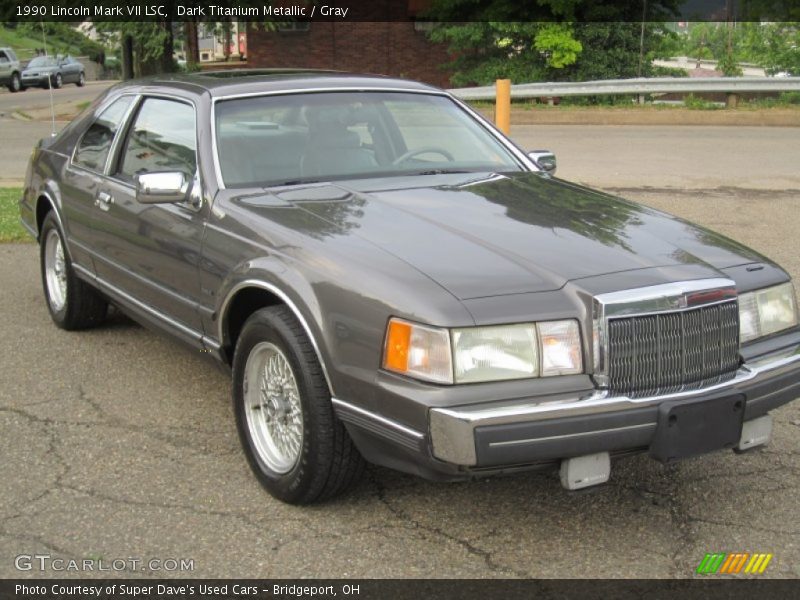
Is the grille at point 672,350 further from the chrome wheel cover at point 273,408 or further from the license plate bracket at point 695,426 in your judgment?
the chrome wheel cover at point 273,408

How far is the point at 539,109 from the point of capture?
20938 mm

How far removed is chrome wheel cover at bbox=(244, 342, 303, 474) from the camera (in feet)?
13.5

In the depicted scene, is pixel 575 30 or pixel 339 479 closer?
pixel 339 479

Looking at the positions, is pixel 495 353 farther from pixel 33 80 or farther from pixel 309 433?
pixel 33 80

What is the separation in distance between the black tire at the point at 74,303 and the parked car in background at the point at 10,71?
124 feet

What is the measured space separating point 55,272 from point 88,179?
111 centimetres

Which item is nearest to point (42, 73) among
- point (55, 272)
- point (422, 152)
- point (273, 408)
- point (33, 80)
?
point (33, 80)

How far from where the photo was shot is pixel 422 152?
5.22 meters

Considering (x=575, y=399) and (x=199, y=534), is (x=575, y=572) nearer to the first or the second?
(x=575, y=399)

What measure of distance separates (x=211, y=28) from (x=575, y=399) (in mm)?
20176

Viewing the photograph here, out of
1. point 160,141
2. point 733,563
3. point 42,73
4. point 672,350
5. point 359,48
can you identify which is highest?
point 359,48

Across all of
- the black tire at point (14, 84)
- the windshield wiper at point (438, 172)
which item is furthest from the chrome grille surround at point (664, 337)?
the black tire at point (14, 84)

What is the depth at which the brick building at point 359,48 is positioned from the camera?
29.4 metres

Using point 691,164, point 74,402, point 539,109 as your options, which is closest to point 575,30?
point 539,109
